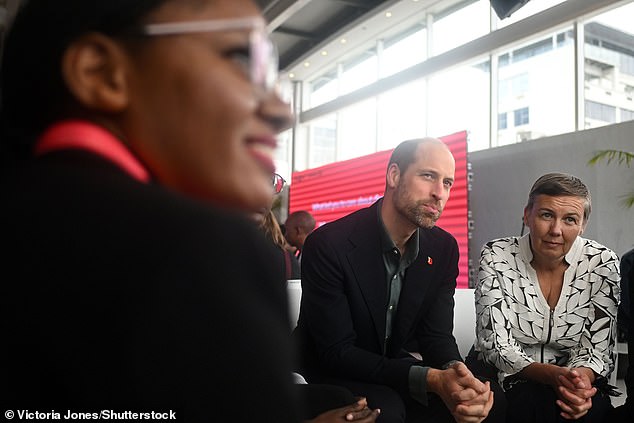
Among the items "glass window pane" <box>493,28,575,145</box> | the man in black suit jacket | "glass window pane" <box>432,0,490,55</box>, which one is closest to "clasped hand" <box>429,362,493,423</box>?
the man in black suit jacket

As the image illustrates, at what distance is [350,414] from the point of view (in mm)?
1572

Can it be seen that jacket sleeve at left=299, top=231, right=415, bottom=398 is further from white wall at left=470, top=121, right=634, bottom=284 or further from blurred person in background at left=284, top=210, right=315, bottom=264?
white wall at left=470, top=121, right=634, bottom=284

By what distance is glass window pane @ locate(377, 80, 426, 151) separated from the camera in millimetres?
9445

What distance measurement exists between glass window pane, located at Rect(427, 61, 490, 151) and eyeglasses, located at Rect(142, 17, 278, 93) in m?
7.49

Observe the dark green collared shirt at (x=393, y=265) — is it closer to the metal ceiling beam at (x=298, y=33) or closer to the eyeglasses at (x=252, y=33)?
the eyeglasses at (x=252, y=33)

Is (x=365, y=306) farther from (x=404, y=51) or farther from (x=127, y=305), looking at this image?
(x=404, y=51)

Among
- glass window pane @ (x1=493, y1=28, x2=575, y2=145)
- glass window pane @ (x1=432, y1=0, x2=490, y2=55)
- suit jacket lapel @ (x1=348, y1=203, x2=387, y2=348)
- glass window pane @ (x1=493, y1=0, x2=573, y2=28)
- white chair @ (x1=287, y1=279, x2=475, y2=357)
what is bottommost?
white chair @ (x1=287, y1=279, x2=475, y2=357)

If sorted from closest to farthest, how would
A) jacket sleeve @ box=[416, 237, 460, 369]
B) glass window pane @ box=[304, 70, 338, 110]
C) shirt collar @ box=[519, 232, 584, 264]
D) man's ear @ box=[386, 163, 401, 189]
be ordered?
1. jacket sleeve @ box=[416, 237, 460, 369]
2. man's ear @ box=[386, 163, 401, 189]
3. shirt collar @ box=[519, 232, 584, 264]
4. glass window pane @ box=[304, 70, 338, 110]

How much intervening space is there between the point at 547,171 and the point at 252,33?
6.29m

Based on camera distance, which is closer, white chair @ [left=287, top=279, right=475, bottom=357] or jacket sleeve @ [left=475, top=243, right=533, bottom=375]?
jacket sleeve @ [left=475, top=243, right=533, bottom=375]

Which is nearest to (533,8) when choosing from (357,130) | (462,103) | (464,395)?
(462,103)

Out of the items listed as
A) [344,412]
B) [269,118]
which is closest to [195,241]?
[269,118]

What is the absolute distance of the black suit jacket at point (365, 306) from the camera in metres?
2.10

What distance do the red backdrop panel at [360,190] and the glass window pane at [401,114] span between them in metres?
0.92
